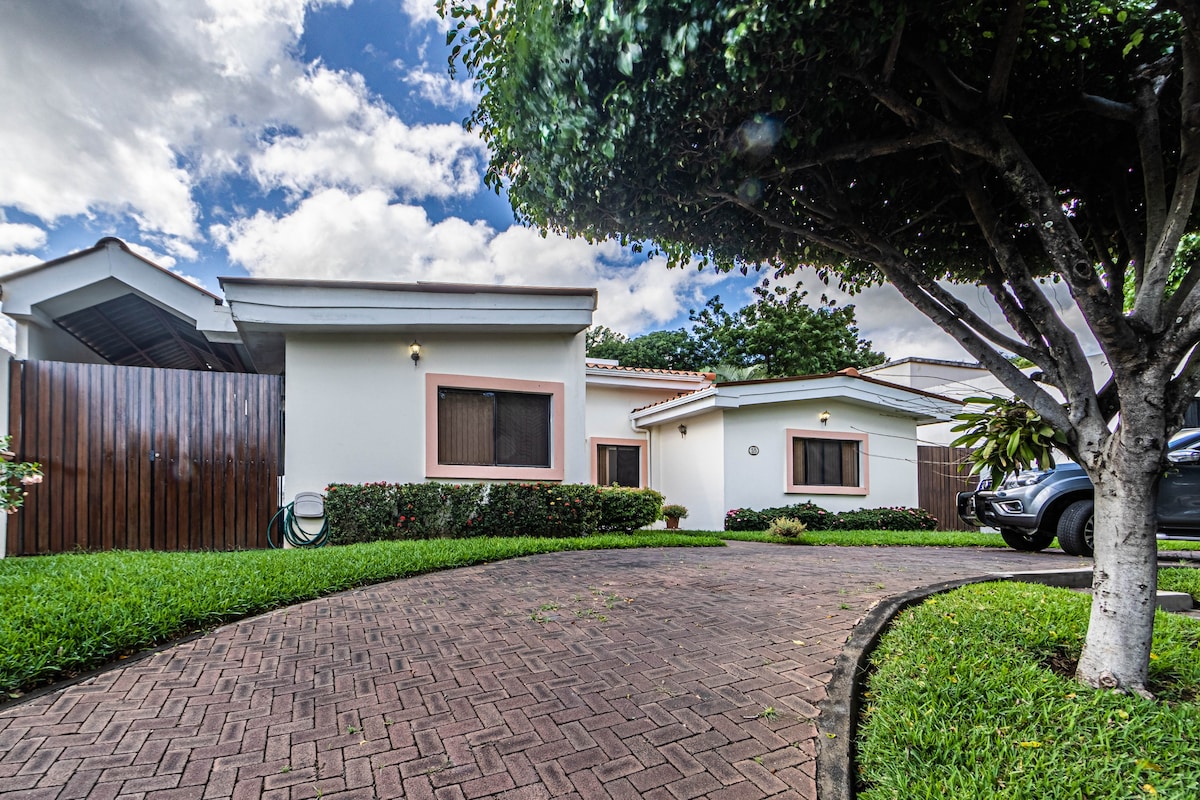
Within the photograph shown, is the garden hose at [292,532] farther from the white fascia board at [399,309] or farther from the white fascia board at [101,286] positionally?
the white fascia board at [101,286]

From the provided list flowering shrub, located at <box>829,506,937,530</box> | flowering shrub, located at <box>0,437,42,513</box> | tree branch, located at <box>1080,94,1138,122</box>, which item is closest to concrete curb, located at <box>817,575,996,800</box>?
tree branch, located at <box>1080,94,1138,122</box>

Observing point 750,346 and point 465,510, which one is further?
point 750,346

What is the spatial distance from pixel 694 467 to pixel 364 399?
7.84 meters

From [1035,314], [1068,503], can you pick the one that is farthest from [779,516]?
[1035,314]

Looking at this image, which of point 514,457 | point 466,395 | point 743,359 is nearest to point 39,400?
point 466,395

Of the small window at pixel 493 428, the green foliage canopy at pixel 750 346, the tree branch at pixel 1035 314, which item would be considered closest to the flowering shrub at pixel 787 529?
the small window at pixel 493 428

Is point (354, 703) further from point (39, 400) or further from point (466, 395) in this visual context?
point (39, 400)

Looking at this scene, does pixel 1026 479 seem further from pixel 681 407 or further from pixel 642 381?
pixel 642 381

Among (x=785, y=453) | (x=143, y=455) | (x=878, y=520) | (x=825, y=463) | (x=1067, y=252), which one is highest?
(x=1067, y=252)

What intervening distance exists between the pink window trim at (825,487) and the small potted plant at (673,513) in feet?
7.92

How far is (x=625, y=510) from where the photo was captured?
977cm

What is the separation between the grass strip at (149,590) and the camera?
3.21 m

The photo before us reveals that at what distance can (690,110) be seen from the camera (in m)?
3.43

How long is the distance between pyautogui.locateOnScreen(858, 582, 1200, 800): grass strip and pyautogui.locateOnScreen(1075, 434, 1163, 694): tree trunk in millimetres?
144
